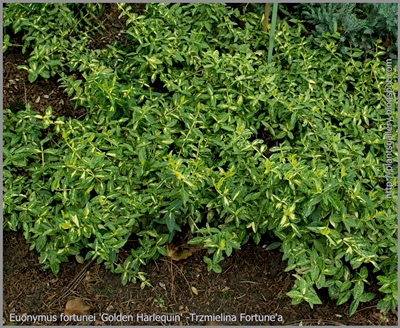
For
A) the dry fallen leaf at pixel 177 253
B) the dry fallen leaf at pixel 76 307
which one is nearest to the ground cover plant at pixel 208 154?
the dry fallen leaf at pixel 177 253

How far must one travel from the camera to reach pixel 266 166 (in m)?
3.02

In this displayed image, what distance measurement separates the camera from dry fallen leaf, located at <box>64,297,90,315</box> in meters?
2.99

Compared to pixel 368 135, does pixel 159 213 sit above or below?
below

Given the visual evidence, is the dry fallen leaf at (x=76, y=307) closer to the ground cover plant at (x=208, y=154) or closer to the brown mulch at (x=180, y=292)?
the brown mulch at (x=180, y=292)

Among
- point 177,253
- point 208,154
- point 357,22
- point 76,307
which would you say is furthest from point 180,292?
point 357,22

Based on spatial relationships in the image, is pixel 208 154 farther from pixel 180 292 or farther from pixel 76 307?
pixel 76 307

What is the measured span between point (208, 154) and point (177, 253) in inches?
24.5

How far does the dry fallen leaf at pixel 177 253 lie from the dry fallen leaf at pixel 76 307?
54cm

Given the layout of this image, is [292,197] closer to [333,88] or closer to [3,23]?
[333,88]

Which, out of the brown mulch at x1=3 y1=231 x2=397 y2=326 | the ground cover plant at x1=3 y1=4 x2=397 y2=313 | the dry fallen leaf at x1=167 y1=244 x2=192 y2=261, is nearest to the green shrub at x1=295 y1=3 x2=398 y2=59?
the ground cover plant at x1=3 y1=4 x2=397 y2=313

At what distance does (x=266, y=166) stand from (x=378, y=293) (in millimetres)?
955

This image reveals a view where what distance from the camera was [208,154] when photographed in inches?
131

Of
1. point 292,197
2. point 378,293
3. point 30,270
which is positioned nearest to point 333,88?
point 292,197

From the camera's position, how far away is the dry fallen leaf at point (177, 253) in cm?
318
